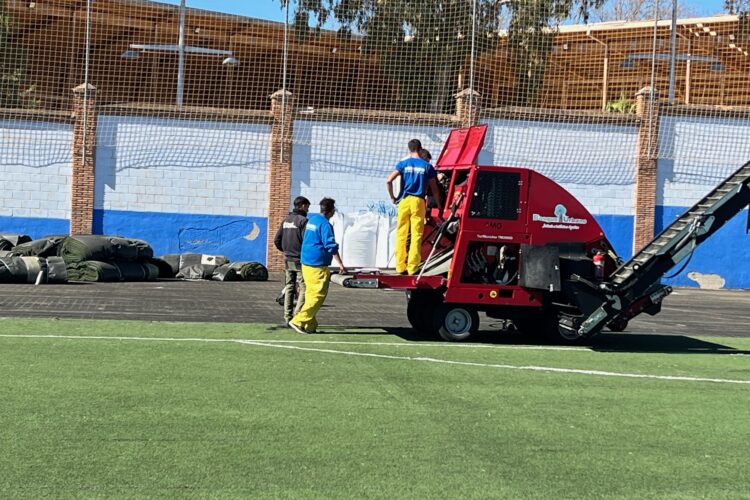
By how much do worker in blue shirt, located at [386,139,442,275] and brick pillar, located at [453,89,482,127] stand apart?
1680 centimetres

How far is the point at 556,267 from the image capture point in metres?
12.9

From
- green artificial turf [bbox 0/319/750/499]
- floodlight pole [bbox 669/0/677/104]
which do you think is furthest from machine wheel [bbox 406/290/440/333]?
floodlight pole [bbox 669/0/677/104]

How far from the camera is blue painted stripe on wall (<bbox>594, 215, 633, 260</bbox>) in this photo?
101ft

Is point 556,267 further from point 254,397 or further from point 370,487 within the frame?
point 370,487

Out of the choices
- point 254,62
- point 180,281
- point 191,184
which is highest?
point 254,62

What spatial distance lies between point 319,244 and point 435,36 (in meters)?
18.5

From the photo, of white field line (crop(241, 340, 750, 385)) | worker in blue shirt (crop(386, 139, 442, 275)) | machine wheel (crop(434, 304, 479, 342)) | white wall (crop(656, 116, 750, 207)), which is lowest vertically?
white field line (crop(241, 340, 750, 385))

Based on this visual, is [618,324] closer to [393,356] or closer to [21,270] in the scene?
[393,356]

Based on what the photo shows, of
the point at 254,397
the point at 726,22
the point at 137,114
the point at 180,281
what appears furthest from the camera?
the point at 726,22

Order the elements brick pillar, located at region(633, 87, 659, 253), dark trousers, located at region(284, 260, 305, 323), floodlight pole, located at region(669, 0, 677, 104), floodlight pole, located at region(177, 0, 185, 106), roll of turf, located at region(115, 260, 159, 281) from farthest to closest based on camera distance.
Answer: brick pillar, located at region(633, 87, 659, 253) < floodlight pole, located at region(669, 0, 677, 104) < floodlight pole, located at region(177, 0, 185, 106) < roll of turf, located at region(115, 260, 159, 281) < dark trousers, located at region(284, 260, 305, 323)

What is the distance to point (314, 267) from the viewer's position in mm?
13484

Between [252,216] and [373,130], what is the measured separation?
177 inches

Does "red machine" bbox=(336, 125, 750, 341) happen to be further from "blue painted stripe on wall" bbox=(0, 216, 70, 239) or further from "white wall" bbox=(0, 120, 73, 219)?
"white wall" bbox=(0, 120, 73, 219)

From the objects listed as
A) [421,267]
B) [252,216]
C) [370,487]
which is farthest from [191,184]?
[370,487]
